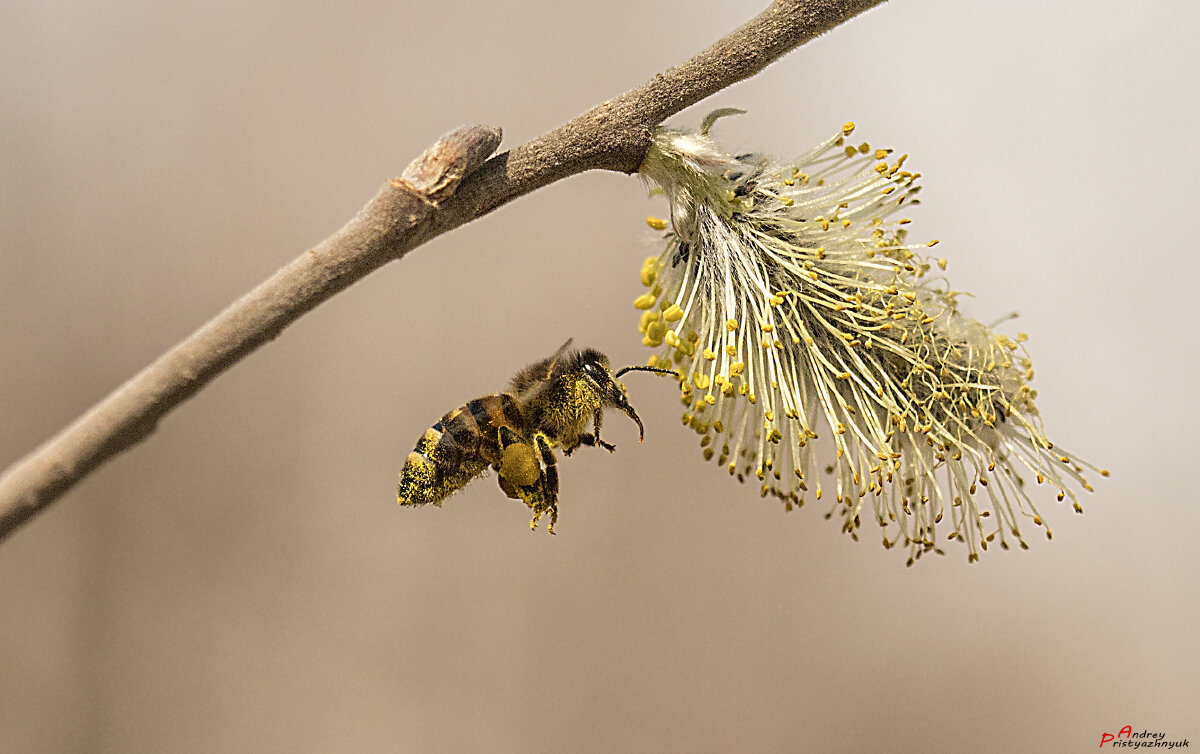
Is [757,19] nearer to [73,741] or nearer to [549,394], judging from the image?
[549,394]

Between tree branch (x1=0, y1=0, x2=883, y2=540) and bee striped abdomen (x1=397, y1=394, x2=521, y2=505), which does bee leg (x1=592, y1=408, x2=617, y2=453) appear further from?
tree branch (x1=0, y1=0, x2=883, y2=540)

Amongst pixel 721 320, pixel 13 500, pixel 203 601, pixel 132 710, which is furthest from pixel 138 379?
pixel 132 710

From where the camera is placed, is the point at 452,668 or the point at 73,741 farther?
the point at 452,668

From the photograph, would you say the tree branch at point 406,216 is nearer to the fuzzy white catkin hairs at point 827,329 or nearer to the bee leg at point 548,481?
the fuzzy white catkin hairs at point 827,329

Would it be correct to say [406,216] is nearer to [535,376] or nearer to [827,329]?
[535,376]

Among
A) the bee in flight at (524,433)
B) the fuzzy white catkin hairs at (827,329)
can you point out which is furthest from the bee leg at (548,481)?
the fuzzy white catkin hairs at (827,329)

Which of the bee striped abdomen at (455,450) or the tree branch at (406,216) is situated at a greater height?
the tree branch at (406,216)

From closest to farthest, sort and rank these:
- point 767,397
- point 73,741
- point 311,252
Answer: point 311,252
point 767,397
point 73,741
